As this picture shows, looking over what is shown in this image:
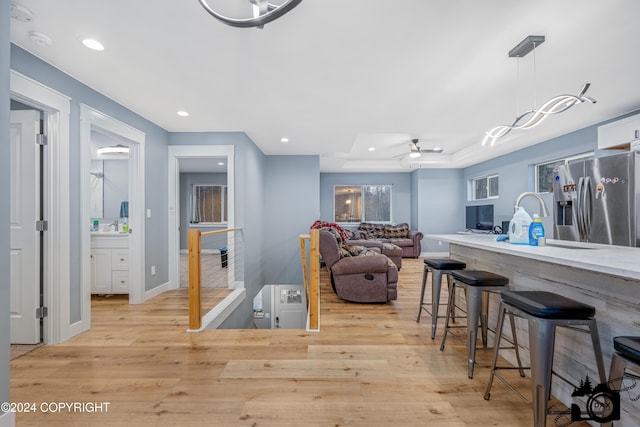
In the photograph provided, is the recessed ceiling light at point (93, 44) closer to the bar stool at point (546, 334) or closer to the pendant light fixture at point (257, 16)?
the pendant light fixture at point (257, 16)

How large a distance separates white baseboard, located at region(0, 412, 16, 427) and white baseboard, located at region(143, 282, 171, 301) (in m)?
2.29

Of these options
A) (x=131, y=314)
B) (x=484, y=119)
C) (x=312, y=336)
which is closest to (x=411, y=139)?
(x=484, y=119)

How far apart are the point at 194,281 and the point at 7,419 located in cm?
141

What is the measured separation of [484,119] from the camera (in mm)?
3936

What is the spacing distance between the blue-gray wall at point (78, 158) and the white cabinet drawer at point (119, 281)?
33 centimetres

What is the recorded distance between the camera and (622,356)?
3.33ft

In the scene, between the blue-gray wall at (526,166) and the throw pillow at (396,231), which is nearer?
the blue-gray wall at (526,166)

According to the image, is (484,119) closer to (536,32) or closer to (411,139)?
(411,139)

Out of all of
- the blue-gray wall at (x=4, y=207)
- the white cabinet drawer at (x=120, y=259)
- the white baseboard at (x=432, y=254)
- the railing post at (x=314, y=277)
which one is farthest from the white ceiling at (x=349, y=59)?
the white baseboard at (x=432, y=254)

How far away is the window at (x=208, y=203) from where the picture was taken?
8.95 m

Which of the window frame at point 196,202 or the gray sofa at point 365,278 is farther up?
the window frame at point 196,202

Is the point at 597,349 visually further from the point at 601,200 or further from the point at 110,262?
the point at 110,262

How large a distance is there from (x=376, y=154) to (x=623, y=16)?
16.6 ft

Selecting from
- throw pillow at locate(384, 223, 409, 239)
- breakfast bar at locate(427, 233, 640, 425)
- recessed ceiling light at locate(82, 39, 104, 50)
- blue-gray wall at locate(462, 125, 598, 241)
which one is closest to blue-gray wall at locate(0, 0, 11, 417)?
recessed ceiling light at locate(82, 39, 104, 50)
